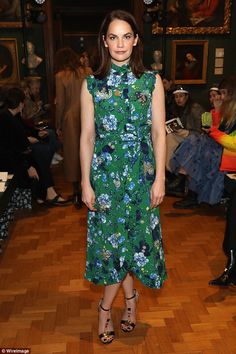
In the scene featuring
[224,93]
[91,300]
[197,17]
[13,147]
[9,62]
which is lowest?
[91,300]

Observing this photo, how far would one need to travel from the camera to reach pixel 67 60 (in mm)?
4848

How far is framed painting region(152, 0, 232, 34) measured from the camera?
25.1ft

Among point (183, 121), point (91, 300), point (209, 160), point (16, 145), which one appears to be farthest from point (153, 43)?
point (91, 300)

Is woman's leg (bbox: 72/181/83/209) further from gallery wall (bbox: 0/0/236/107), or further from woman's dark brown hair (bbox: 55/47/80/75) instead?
gallery wall (bbox: 0/0/236/107)

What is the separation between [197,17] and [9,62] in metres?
3.68

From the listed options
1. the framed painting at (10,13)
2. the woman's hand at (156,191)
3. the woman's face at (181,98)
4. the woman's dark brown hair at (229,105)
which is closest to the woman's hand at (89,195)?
the woman's hand at (156,191)

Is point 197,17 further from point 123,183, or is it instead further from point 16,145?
point 123,183

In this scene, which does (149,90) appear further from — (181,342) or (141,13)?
(141,13)

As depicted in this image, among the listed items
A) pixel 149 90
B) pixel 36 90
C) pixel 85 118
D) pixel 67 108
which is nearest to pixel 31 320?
pixel 85 118

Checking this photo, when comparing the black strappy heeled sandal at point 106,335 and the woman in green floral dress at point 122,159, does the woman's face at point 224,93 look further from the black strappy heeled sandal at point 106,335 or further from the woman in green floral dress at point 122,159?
the black strappy heeled sandal at point 106,335

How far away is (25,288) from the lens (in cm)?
A: 324

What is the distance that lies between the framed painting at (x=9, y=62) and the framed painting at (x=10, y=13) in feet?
0.93

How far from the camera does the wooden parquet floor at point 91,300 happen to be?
2611 mm

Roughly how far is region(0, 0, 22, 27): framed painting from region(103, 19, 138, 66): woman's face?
6185 mm
